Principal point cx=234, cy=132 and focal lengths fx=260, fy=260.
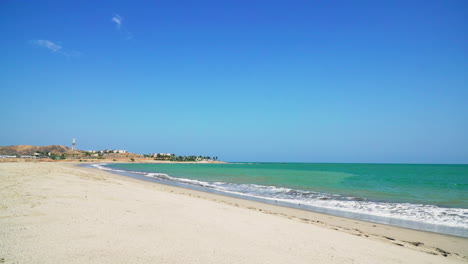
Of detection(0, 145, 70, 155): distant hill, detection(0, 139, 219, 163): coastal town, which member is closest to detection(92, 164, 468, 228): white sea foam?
detection(0, 139, 219, 163): coastal town

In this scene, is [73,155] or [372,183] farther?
[73,155]

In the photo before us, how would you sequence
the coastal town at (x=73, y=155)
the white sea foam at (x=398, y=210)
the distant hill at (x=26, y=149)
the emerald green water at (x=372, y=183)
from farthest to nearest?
1. the distant hill at (x=26, y=149)
2. the coastal town at (x=73, y=155)
3. the emerald green water at (x=372, y=183)
4. the white sea foam at (x=398, y=210)

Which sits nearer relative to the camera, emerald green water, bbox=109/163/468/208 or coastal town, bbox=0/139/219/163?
emerald green water, bbox=109/163/468/208

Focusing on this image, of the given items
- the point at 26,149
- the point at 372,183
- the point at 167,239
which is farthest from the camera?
the point at 26,149

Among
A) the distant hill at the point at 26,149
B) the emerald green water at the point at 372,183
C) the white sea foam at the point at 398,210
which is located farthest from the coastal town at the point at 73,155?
the white sea foam at the point at 398,210

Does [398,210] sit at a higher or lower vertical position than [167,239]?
lower

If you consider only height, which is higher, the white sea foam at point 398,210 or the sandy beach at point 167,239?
the sandy beach at point 167,239

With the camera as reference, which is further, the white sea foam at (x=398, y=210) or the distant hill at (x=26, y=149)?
the distant hill at (x=26, y=149)

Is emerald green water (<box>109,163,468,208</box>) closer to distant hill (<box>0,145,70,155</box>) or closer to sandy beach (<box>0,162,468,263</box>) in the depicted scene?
sandy beach (<box>0,162,468,263</box>)

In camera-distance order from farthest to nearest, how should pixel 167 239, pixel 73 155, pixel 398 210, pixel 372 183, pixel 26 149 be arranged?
pixel 26 149, pixel 73 155, pixel 372 183, pixel 398 210, pixel 167 239

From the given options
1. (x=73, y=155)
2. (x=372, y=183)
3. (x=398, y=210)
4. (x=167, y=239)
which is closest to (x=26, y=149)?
(x=73, y=155)

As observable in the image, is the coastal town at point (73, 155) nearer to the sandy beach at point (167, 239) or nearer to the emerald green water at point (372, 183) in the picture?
the emerald green water at point (372, 183)

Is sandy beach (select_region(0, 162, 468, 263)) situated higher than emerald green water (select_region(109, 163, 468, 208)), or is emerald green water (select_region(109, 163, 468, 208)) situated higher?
sandy beach (select_region(0, 162, 468, 263))

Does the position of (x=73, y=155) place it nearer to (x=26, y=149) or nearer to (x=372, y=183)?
(x=26, y=149)
